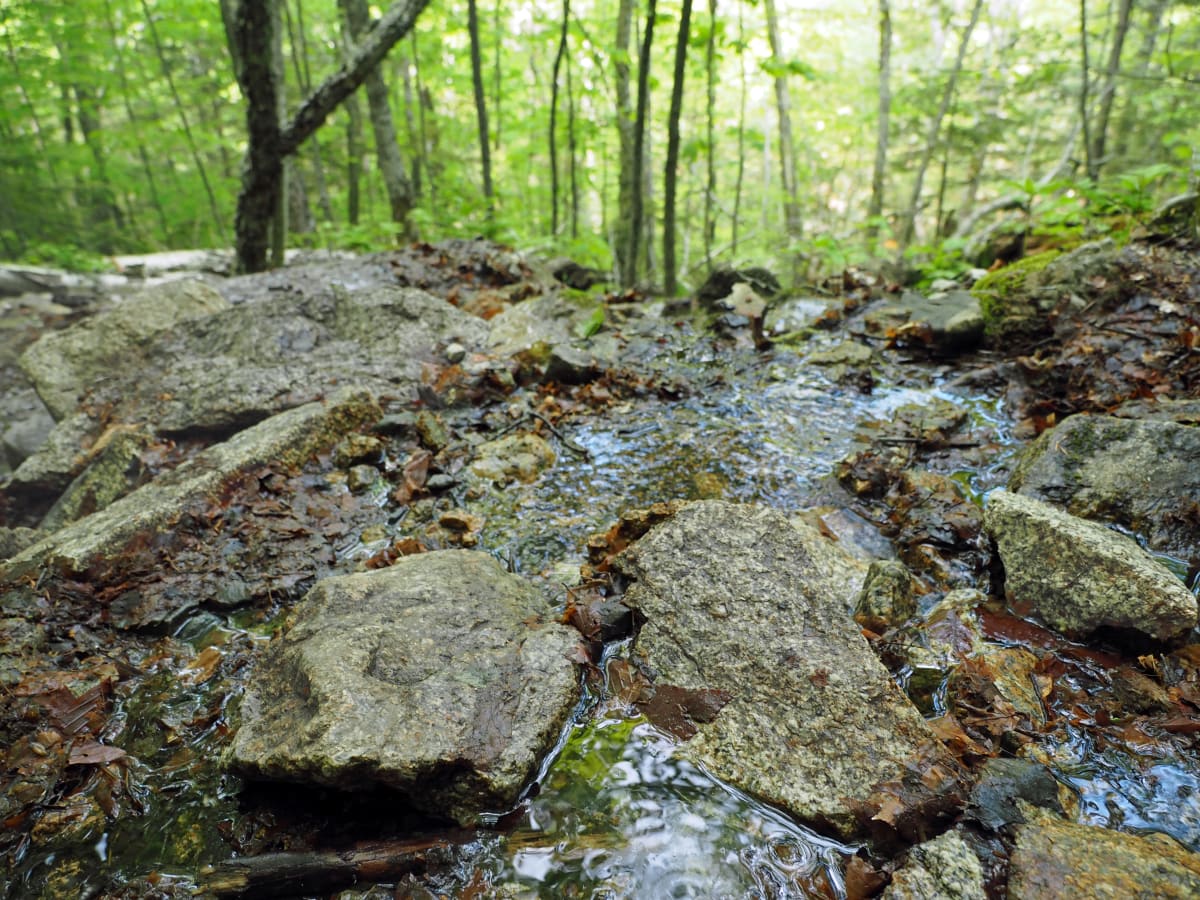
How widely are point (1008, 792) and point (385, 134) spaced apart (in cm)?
1261

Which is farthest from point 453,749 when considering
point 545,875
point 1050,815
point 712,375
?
point 712,375

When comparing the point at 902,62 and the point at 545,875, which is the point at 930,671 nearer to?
the point at 545,875

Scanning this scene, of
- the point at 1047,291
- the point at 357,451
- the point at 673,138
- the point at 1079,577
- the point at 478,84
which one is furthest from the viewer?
the point at 478,84

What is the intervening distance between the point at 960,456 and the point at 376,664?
4216 millimetres

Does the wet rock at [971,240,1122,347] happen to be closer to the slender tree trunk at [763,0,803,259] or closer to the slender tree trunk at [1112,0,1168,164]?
the slender tree trunk at [763,0,803,259]

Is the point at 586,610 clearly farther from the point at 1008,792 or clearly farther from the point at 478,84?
the point at 478,84

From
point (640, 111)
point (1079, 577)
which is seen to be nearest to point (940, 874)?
point (1079, 577)

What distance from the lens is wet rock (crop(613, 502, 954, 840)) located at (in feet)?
7.15

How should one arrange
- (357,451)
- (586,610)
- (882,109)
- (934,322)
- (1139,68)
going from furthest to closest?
(882,109) < (1139,68) < (934,322) < (357,451) < (586,610)

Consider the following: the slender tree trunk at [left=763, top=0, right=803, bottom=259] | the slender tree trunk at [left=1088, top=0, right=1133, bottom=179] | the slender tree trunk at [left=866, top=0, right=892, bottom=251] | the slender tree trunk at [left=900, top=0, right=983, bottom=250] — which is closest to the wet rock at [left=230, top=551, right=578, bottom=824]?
the slender tree trunk at [left=1088, top=0, right=1133, bottom=179]

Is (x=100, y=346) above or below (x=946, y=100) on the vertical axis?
below

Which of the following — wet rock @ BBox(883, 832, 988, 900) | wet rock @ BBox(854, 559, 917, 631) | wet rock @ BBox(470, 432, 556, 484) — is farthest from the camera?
wet rock @ BBox(470, 432, 556, 484)

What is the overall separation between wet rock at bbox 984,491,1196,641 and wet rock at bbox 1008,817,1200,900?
3.32ft

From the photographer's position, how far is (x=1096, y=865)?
5.60 ft
